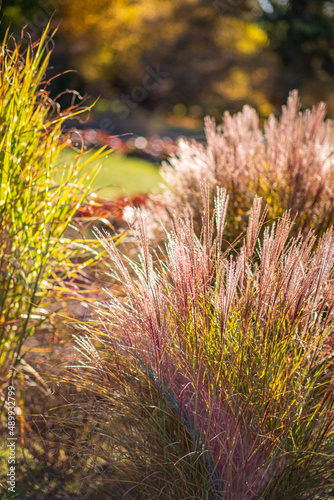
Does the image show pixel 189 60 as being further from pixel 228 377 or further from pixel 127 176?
pixel 228 377

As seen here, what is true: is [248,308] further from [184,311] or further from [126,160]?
[126,160]

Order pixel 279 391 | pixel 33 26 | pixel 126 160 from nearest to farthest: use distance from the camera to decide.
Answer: pixel 279 391 → pixel 126 160 → pixel 33 26

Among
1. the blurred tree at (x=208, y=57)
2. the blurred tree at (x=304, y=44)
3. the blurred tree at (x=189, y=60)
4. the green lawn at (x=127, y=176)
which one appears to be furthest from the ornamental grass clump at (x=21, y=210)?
the blurred tree at (x=304, y=44)

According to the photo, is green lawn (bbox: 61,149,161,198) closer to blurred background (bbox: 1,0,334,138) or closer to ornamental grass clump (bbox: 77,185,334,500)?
ornamental grass clump (bbox: 77,185,334,500)

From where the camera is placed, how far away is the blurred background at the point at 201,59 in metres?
16.7

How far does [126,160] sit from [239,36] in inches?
525

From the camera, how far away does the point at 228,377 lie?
153cm

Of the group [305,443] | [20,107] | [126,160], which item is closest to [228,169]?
[20,107]

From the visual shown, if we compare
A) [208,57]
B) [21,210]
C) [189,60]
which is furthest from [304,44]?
[21,210]

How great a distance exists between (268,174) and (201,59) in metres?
19.5

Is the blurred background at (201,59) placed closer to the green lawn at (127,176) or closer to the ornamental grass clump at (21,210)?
the green lawn at (127,176)

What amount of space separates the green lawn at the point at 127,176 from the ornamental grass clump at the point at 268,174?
3847mm

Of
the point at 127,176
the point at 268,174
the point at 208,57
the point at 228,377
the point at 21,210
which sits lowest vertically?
the point at 228,377

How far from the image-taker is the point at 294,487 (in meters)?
1.53
